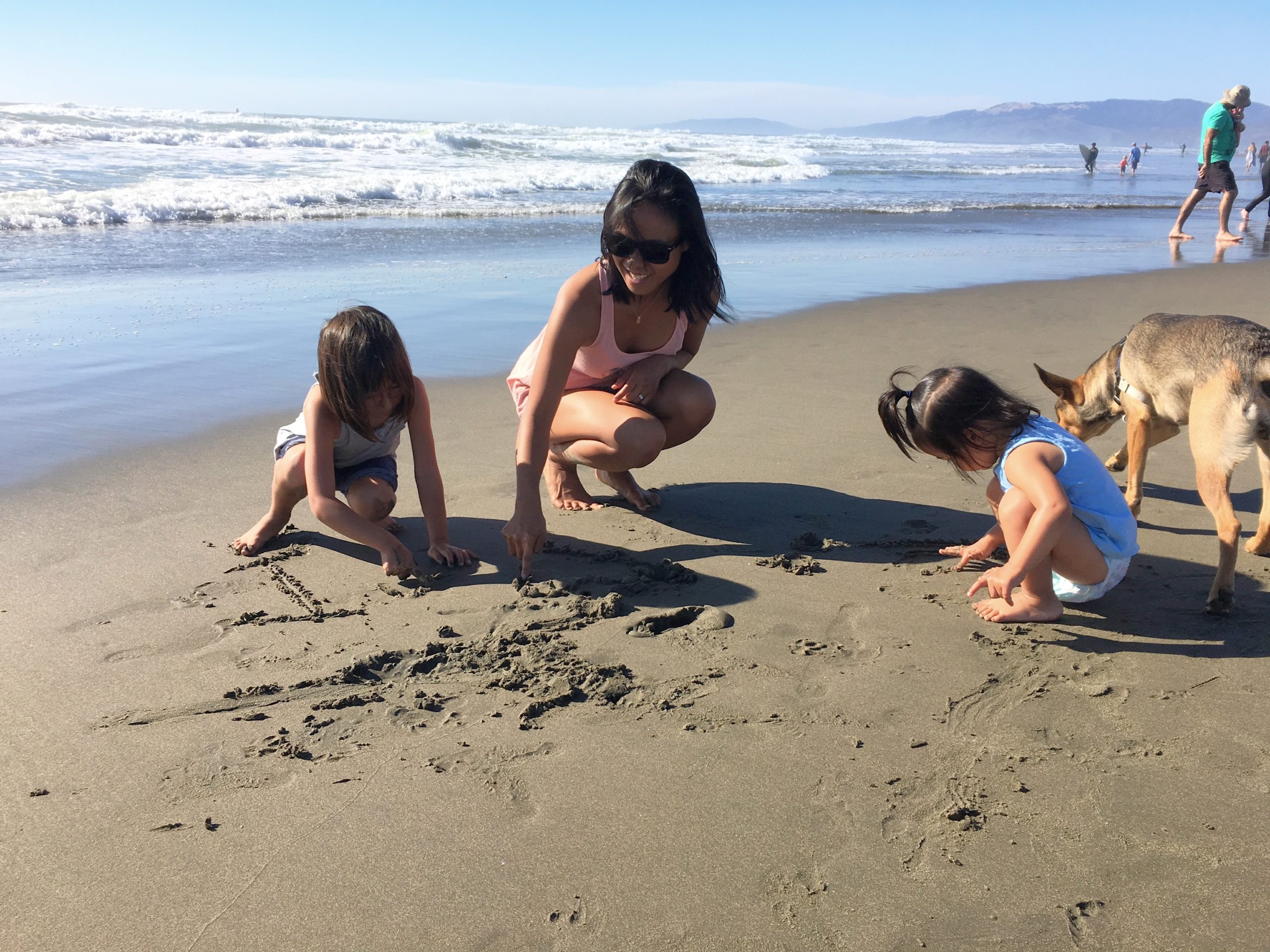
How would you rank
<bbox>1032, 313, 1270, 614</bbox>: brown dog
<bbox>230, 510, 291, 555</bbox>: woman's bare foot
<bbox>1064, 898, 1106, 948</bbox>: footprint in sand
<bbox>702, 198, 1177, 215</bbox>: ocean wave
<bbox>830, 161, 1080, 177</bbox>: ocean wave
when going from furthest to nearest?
1. <bbox>830, 161, 1080, 177</bbox>: ocean wave
2. <bbox>702, 198, 1177, 215</bbox>: ocean wave
3. <bbox>230, 510, 291, 555</bbox>: woman's bare foot
4. <bbox>1032, 313, 1270, 614</bbox>: brown dog
5. <bbox>1064, 898, 1106, 948</bbox>: footprint in sand

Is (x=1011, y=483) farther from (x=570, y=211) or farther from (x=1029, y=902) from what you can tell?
(x=570, y=211)

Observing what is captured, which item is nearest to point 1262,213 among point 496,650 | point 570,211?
point 570,211

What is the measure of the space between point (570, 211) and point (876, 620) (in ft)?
42.2

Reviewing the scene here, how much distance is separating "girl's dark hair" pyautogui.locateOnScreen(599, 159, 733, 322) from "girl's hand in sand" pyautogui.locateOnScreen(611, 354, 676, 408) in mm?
243

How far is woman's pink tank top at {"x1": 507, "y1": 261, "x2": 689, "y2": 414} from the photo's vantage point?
12.5ft

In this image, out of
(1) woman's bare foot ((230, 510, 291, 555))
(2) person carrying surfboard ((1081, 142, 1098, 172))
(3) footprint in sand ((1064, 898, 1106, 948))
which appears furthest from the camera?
(2) person carrying surfboard ((1081, 142, 1098, 172))

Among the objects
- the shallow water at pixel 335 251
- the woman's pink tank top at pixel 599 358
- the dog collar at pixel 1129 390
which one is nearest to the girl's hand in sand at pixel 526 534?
the woman's pink tank top at pixel 599 358

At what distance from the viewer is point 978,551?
10.8ft

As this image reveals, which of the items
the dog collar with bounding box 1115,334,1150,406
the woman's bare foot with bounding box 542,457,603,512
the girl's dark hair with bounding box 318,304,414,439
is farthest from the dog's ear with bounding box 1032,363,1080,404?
the girl's dark hair with bounding box 318,304,414,439

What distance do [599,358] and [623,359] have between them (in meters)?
0.11

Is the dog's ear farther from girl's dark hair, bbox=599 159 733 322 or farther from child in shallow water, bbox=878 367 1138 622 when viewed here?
girl's dark hair, bbox=599 159 733 322

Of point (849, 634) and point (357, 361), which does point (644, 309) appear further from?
point (849, 634)

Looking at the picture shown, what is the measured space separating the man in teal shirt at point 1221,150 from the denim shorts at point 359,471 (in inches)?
478

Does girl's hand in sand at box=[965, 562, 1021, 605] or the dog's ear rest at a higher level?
the dog's ear
